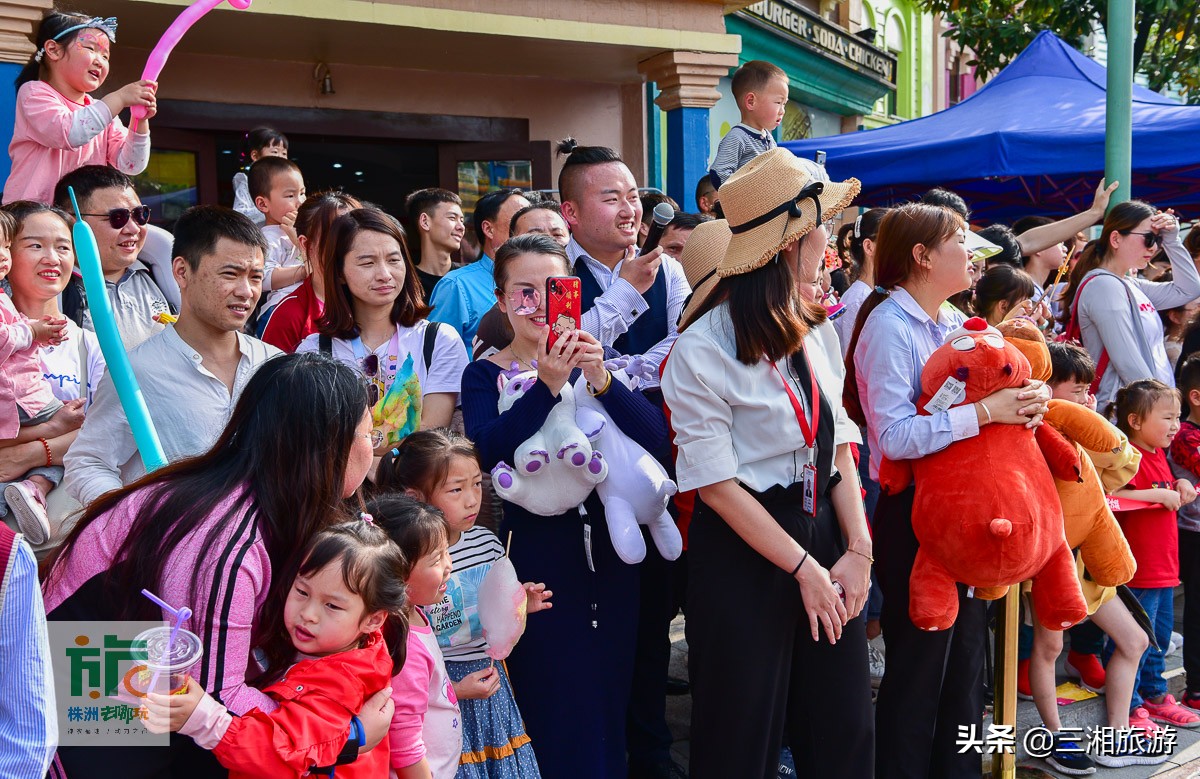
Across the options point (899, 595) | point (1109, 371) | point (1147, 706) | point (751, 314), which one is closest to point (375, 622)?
point (751, 314)

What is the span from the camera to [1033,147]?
7.06 meters

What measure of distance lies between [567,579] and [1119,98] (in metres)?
4.73

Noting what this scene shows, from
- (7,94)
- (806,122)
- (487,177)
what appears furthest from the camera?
(806,122)

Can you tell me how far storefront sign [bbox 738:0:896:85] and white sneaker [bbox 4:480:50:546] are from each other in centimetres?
838

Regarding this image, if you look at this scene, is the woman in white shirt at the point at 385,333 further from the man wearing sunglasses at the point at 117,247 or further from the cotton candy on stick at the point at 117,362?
the cotton candy on stick at the point at 117,362

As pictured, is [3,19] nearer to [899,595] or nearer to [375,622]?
[375,622]

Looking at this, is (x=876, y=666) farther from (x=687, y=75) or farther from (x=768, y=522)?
(x=687, y=75)

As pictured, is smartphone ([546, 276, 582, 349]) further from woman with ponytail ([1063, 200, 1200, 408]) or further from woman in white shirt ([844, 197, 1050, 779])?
woman with ponytail ([1063, 200, 1200, 408])

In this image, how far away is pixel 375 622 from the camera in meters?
2.04

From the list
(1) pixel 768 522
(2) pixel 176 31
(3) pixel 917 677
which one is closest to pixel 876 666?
(3) pixel 917 677

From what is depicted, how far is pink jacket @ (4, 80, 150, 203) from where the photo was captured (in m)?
4.07

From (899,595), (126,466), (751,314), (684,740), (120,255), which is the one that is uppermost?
(120,255)

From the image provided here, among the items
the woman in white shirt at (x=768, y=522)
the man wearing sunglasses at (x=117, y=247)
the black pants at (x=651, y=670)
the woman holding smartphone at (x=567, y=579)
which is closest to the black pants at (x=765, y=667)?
the woman in white shirt at (x=768, y=522)

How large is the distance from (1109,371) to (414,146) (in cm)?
603
